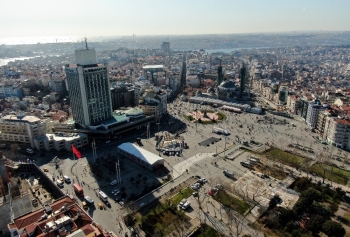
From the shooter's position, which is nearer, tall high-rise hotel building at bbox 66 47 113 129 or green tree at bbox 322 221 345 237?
green tree at bbox 322 221 345 237

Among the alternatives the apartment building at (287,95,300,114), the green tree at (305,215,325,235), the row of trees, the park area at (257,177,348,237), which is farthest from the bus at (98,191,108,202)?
the apartment building at (287,95,300,114)

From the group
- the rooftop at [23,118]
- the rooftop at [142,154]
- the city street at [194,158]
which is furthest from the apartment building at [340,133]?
the rooftop at [23,118]

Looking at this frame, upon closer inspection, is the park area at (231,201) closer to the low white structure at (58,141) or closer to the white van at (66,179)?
the white van at (66,179)

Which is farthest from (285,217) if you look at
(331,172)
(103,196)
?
(103,196)

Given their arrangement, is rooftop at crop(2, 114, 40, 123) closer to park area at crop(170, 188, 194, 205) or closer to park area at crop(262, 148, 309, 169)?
park area at crop(170, 188, 194, 205)

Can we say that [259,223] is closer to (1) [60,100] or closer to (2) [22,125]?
(2) [22,125]

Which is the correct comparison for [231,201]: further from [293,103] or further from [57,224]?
[293,103]

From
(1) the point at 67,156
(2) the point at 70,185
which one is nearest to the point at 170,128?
(1) the point at 67,156

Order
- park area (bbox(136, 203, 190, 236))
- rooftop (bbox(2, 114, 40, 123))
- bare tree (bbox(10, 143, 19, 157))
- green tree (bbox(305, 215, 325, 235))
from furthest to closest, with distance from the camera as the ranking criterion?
rooftop (bbox(2, 114, 40, 123)) < bare tree (bbox(10, 143, 19, 157)) < park area (bbox(136, 203, 190, 236)) < green tree (bbox(305, 215, 325, 235))
